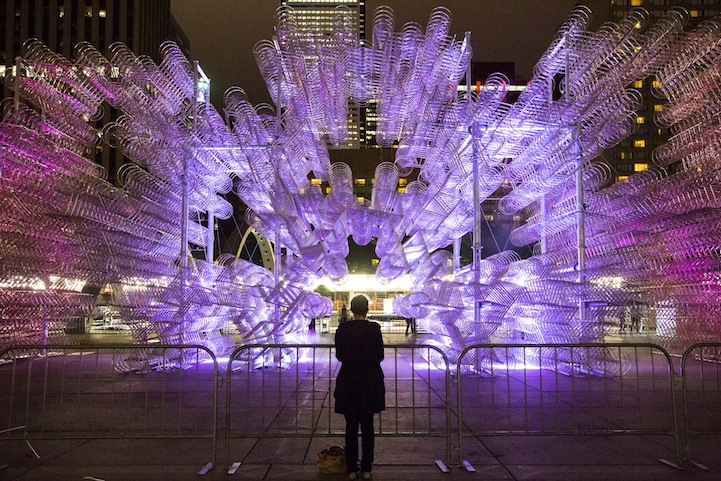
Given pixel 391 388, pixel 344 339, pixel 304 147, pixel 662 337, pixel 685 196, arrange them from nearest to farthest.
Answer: pixel 344 339 → pixel 391 388 → pixel 685 196 → pixel 304 147 → pixel 662 337

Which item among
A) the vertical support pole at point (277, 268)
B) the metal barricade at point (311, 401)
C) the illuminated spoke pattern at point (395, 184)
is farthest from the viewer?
the vertical support pole at point (277, 268)

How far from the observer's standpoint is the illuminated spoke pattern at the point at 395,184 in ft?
41.4

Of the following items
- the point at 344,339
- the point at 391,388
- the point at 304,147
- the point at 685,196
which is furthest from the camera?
the point at 304,147

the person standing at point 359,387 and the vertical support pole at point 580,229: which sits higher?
the vertical support pole at point 580,229

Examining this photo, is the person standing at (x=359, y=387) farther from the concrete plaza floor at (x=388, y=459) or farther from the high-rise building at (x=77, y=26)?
the high-rise building at (x=77, y=26)

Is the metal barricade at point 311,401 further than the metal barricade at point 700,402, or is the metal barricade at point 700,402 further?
the metal barricade at point 311,401

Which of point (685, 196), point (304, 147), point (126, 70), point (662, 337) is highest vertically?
point (126, 70)

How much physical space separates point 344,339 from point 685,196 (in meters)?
9.44

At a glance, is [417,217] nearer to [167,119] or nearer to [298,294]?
[298,294]

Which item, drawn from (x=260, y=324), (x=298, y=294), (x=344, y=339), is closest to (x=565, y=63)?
(x=298, y=294)

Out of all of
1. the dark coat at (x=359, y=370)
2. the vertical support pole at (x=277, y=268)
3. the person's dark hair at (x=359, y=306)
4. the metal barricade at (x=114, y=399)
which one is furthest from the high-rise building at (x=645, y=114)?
the dark coat at (x=359, y=370)

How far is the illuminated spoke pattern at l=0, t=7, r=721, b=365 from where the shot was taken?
12625 millimetres

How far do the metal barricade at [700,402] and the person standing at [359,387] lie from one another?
9.82ft

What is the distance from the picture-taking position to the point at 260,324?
12.8m
